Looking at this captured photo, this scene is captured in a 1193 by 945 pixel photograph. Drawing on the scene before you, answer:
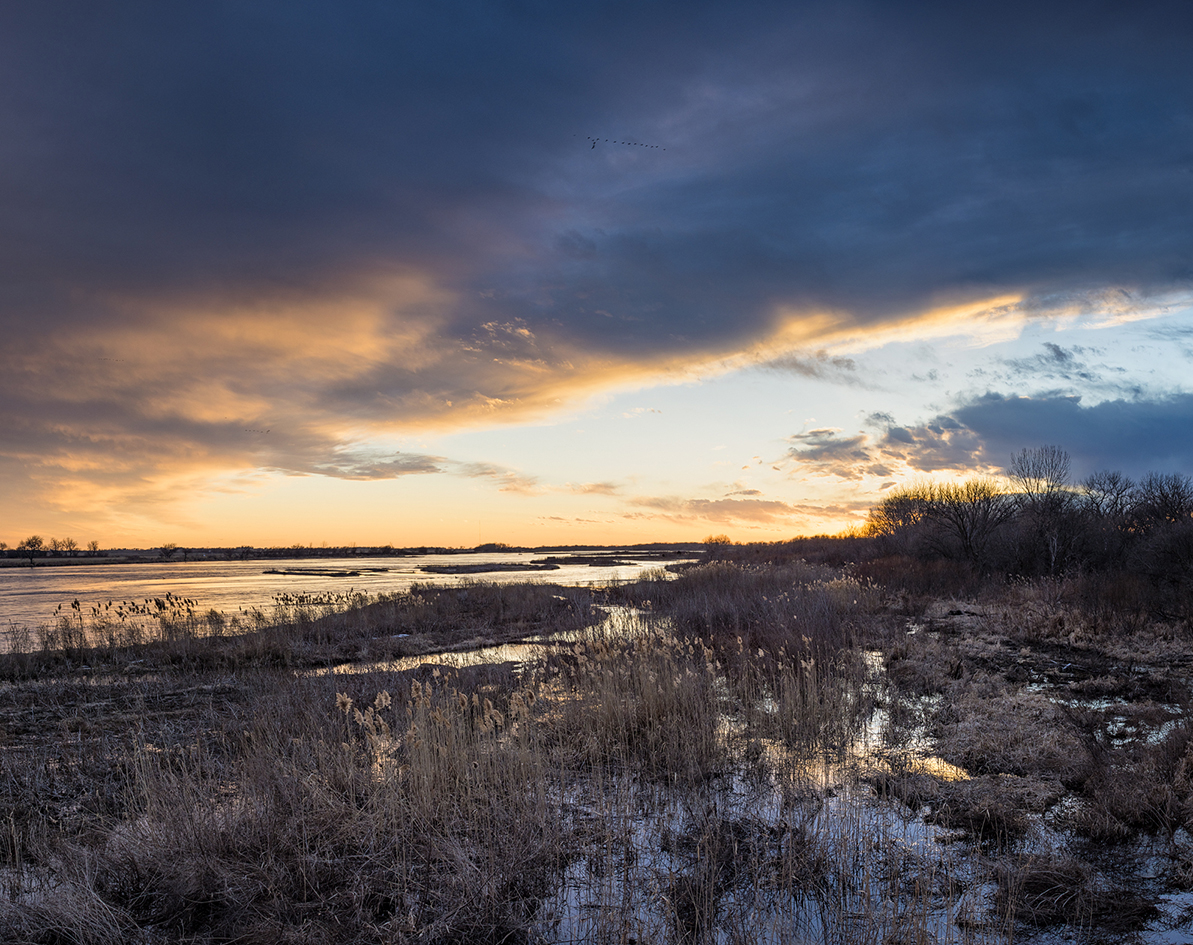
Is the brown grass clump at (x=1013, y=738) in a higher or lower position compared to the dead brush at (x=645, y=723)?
lower

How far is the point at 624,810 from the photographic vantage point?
7.01 metres

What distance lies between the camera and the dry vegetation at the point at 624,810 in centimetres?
500

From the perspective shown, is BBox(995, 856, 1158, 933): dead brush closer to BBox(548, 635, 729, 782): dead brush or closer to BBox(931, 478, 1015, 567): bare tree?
BBox(548, 635, 729, 782): dead brush

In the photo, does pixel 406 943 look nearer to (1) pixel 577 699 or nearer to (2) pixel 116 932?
(2) pixel 116 932

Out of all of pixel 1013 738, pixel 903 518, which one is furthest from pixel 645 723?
pixel 903 518

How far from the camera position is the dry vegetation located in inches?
197

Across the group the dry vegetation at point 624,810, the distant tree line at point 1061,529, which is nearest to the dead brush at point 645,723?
the dry vegetation at point 624,810

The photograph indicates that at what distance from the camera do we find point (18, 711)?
12.5 metres

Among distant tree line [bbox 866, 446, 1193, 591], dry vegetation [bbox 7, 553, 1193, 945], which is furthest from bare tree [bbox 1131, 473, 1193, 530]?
dry vegetation [bbox 7, 553, 1193, 945]

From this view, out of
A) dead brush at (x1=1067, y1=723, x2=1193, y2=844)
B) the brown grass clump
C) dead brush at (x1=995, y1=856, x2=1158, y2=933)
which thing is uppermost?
dead brush at (x1=1067, y1=723, x2=1193, y2=844)

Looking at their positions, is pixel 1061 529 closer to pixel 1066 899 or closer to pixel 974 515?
pixel 974 515

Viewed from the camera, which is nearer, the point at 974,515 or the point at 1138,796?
the point at 1138,796

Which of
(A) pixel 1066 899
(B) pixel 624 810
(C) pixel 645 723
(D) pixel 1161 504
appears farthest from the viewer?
(D) pixel 1161 504

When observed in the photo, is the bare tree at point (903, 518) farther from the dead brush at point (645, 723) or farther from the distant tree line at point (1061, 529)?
the dead brush at point (645, 723)
